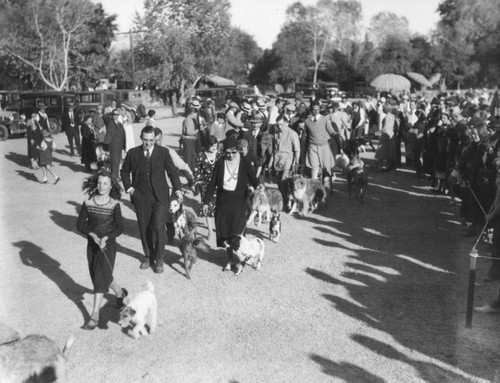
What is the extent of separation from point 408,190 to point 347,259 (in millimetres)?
5633

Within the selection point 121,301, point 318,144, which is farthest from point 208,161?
point 121,301

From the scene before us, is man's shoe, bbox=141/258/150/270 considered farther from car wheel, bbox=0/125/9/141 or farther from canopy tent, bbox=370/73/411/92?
canopy tent, bbox=370/73/411/92

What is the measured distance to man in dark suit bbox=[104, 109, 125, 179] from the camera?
1313cm

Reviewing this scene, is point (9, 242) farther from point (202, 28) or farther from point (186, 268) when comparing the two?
point (202, 28)

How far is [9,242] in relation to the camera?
9359 millimetres

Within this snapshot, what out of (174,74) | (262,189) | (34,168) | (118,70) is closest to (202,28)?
(174,74)

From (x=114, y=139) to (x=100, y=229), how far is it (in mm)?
7462

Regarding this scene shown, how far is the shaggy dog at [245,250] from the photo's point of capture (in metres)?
7.51

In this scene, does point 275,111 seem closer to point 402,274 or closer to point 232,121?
point 232,121

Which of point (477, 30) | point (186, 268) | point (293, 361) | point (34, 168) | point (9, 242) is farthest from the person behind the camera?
point (477, 30)

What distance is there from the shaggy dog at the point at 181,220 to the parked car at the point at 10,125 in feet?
57.3

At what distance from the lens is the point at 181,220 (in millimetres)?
8242

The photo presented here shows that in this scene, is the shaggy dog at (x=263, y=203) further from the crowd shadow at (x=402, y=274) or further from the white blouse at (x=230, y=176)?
the white blouse at (x=230, y=176)

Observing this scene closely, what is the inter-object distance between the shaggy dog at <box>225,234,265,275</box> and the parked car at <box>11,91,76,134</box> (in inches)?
752
